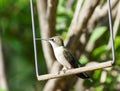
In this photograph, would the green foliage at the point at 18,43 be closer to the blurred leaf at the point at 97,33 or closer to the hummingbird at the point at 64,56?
the blurred leaf at the point at 97,33

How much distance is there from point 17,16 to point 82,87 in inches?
63.2

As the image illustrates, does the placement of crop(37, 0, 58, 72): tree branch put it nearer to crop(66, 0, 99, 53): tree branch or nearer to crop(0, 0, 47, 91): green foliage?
crop(66, 0, 99, 53): tree branch

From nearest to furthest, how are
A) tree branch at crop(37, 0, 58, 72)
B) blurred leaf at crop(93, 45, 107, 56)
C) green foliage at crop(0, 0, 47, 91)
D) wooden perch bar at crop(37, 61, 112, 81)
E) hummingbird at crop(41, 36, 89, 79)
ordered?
1. wooden perch bar at crop(37, 61, 112, 81)
2. hummingbird at crop(41, 36, 89, 79)
3. tree branch at crop(37, 0, 58, 72)
4. blurred leaf at crop(93, 45, 107, 56)
5. green foliage at crop(0, 0, 47, 91)

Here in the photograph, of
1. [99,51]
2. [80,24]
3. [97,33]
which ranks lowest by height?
[99,51]

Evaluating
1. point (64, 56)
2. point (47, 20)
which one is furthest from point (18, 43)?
point (64, 56)

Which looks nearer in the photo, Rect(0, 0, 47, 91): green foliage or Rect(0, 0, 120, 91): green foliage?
Rect(0, 0, 120, 91): green foliage

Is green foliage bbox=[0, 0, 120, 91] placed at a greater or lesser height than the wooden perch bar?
lesser

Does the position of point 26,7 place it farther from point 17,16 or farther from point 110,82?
point 110,82

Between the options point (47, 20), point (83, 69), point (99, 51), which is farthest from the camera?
point (99, 51)

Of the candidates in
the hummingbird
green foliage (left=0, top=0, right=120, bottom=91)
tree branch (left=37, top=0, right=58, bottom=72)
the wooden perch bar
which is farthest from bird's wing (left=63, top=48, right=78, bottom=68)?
green foliage (left=0, top=0, right=120, bottom=91)

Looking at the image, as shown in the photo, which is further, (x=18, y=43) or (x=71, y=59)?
(x=18, y=43)

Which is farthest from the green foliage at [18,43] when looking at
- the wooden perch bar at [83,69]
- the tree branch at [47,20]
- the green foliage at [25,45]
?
the wooden perch bar at [83,69]

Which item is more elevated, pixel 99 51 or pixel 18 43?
pixel 99 51

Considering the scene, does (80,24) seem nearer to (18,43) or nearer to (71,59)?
(71,59)
